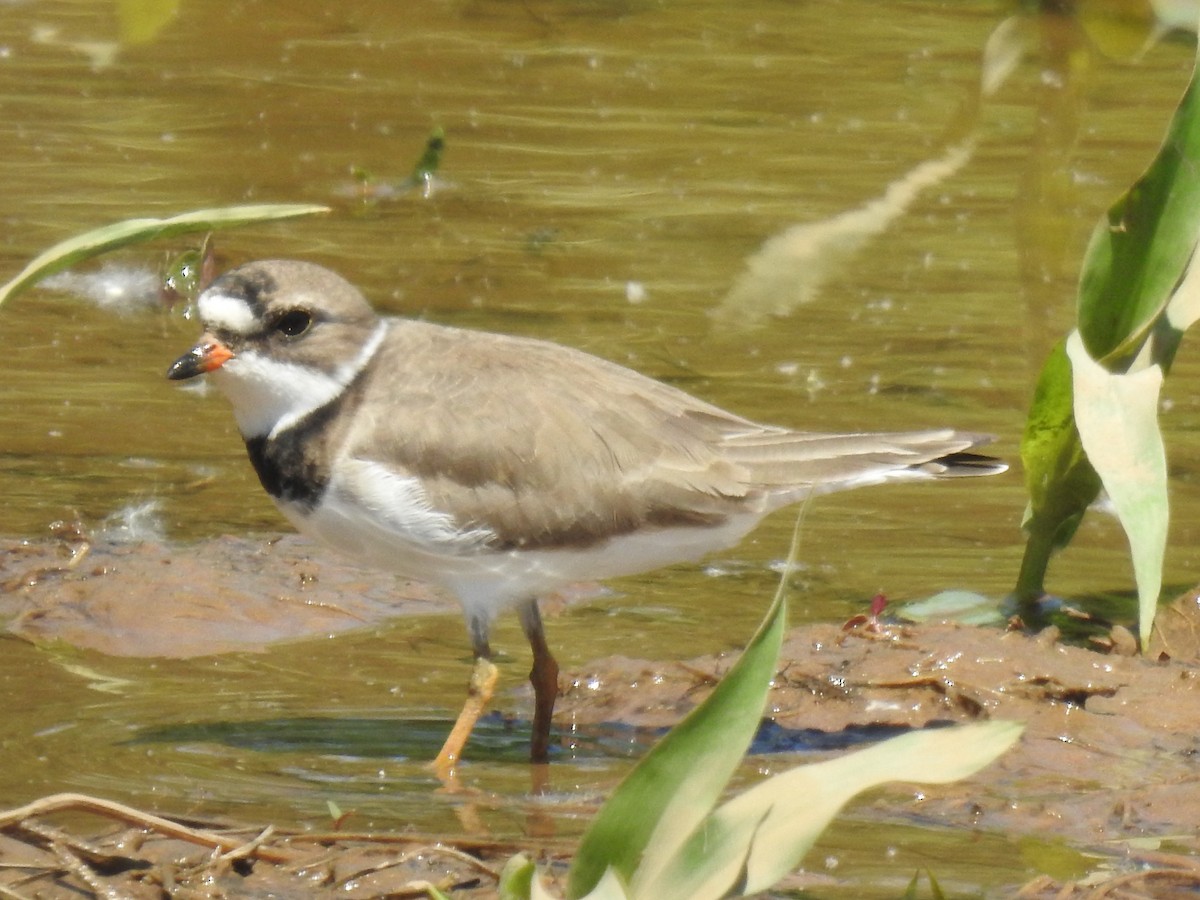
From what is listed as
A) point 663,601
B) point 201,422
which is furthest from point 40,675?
point 201,422

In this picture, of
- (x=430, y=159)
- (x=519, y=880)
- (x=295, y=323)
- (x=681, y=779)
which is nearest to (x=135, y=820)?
(x=519, y=880)

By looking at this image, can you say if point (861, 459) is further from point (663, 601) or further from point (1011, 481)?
point (1011, 481)

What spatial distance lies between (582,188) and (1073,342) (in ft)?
19.5

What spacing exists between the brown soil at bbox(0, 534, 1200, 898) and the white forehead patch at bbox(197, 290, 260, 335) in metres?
1.10

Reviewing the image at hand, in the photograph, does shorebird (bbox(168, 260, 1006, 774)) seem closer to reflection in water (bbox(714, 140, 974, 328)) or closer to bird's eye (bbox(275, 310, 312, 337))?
bird's eye (bbox(275, 310, 312, 337))

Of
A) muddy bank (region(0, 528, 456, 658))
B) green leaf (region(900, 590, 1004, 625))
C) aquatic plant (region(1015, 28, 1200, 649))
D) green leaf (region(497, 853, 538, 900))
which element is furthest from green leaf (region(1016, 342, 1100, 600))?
green leaf (region(497, 853, 538, 900))

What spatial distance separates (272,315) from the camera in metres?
5.59

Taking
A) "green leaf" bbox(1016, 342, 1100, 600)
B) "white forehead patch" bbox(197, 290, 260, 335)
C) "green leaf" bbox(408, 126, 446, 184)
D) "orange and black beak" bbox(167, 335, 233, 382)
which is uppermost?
"white forehead patch" bbox(197, 290, 260, 335)

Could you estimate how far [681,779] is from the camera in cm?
363

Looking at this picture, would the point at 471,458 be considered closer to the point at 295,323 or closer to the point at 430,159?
the point at 295,323

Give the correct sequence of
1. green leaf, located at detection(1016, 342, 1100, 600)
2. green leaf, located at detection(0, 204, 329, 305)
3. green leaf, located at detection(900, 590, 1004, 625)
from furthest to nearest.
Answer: green leaf, located at detection(900, 590, 1004, 625)
green leaf, located at detection(1016, 342, 1100, 600)
green leaf, located at detection(0, 204, 329, 305)

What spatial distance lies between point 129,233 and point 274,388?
0.79 m

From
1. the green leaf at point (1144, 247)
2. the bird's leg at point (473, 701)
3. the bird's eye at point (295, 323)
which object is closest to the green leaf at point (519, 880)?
the bird's leg at point (473, 701)

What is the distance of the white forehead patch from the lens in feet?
18.1
